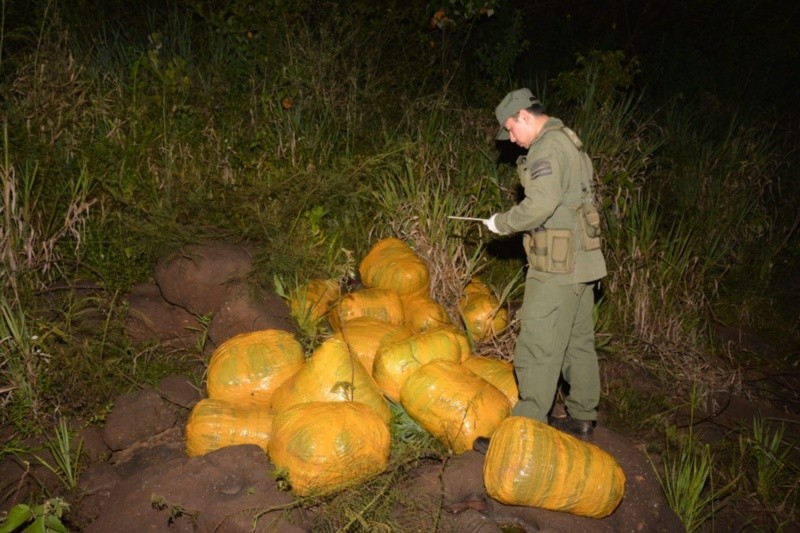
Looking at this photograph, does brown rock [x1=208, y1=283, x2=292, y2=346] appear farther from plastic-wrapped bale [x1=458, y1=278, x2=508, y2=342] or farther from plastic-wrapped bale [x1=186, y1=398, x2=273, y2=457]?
plastic-wrapped bale [x1=458, y1=278, x2=508, y2=342]

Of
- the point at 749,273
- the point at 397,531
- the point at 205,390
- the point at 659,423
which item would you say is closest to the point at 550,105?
the point at 749,273

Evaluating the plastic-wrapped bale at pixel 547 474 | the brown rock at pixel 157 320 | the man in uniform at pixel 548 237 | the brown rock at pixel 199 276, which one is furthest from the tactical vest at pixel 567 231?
the brown rock at pixel 157 320

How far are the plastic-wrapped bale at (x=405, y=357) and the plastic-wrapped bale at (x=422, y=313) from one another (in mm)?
521

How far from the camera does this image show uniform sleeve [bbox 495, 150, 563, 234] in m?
3.67

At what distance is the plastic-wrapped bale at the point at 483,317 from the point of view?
4.91 meters

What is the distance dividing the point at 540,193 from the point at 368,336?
4.66 feet

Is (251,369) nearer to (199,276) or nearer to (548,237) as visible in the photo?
(199,276)

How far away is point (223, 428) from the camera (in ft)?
11.9

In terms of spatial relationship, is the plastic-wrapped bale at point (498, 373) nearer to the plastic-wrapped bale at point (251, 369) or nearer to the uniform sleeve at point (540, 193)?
the uniform sleeve at point (540, 193)

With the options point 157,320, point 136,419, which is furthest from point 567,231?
point 157,320

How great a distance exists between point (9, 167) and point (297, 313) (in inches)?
83.7

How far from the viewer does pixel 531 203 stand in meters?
3.67

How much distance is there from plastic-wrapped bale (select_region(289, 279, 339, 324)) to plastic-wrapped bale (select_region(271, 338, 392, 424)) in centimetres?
82

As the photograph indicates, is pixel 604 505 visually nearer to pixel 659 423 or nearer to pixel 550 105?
pixel 659 423
